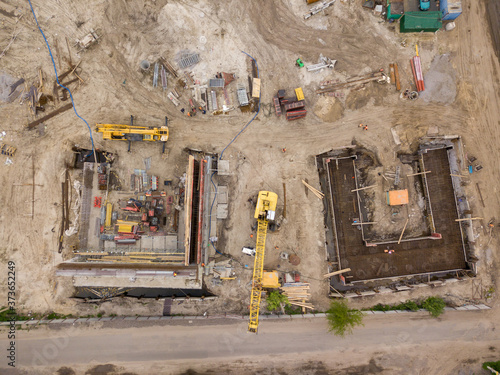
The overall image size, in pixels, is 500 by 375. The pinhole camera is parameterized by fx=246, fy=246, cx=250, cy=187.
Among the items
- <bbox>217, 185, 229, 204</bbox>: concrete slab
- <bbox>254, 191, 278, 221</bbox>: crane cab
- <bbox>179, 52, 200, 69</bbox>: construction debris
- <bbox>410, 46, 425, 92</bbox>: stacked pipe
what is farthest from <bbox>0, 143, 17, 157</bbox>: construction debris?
<bbox>410, 46, 425, 92</bbox>: stacked pipe

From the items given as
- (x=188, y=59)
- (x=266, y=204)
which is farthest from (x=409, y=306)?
(x=188, y=59)

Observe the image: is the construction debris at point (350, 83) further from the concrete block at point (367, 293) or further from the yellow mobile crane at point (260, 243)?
the concrete block at point (367, 293)

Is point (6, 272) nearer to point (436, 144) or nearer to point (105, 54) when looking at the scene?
point (105, 54)

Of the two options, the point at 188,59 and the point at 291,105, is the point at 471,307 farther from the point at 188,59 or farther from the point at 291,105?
the point at 188,59

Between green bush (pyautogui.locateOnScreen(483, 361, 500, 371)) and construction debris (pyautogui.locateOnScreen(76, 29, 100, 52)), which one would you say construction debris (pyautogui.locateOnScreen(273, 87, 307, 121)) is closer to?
construction debris (pyautogui.locateOnScreen(76, 29, 100, 52))

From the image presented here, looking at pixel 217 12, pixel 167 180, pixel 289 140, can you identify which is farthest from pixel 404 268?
pixel 217 12
